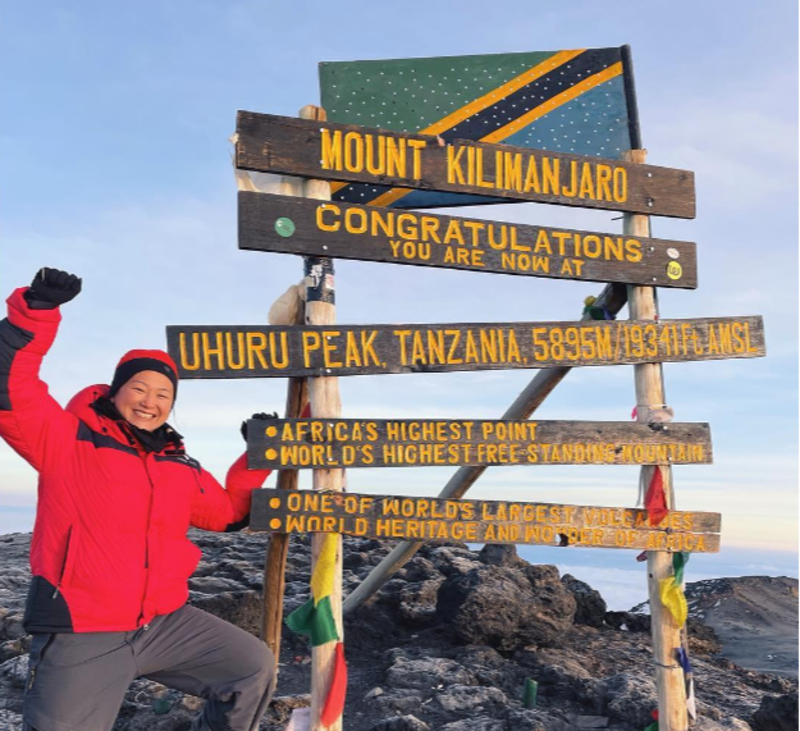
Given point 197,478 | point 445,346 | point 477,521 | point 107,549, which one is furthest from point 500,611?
point 107,549

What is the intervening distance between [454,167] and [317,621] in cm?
330

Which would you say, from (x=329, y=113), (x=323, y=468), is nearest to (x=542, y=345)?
(x=323, y=468)

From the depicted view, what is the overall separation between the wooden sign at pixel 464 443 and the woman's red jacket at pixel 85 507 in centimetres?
99

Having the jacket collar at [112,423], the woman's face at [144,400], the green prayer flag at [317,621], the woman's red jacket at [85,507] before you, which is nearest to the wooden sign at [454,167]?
the woman's face at [144,400]

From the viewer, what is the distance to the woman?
12.8 ft

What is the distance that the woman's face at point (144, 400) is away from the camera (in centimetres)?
431

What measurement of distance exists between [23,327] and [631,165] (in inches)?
183

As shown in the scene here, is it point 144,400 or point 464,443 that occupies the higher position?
point 144,400

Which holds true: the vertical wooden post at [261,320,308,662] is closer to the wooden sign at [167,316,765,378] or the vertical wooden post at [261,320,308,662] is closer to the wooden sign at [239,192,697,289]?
the wooden sign at [167,316,765,378]

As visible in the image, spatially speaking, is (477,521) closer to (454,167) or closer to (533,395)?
(533,395)

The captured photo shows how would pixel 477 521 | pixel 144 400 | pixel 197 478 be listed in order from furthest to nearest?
pixel 477 521
pixel 197 478
pixel 144 400

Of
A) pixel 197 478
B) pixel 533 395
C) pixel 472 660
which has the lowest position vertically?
pixel 472 660

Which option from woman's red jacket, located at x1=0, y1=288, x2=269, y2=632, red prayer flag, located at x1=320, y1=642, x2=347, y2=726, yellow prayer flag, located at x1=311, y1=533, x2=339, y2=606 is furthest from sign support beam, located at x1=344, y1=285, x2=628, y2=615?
woman's red jacket, located at x1=0, y1=288, x2=269, y2=632

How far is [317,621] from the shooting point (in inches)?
203
